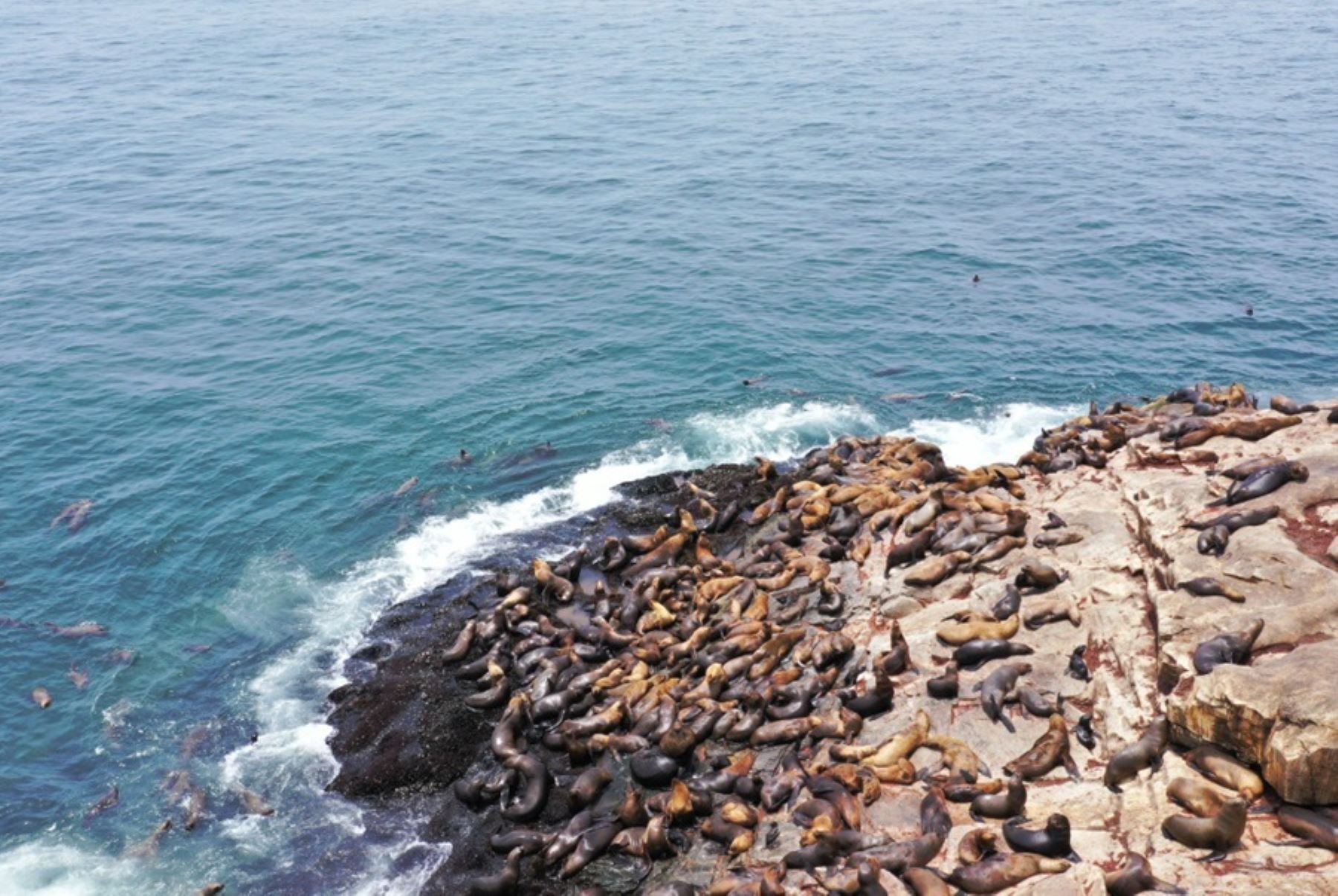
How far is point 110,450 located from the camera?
3938cm

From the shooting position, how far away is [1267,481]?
872 inches

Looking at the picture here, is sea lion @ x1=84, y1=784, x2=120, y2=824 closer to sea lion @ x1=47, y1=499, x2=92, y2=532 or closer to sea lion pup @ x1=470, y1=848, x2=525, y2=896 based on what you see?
sea lion pup @ x1=470, y1=848, x2=525, y2=896

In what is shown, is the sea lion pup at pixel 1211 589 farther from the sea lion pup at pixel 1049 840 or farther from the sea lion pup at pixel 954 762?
the sea lion pup at pixel 1049 840

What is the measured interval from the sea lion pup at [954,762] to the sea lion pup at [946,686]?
1134 millimetres

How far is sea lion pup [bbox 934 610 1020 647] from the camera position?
71.9 feet

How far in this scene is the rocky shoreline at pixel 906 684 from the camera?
1664 cm

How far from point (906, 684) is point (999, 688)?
217 cm

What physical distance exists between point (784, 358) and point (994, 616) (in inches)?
964

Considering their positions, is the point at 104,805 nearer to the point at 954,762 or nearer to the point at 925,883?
the point at 925,883

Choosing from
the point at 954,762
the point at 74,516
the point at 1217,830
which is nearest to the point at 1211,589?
the point at 1217,830

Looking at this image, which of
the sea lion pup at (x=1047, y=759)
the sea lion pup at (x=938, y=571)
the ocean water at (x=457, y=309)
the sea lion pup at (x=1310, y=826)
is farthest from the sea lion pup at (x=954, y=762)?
the ocean water at (x=457, y=309)

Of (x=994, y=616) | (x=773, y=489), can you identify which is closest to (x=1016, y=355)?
(x=773, y=489)

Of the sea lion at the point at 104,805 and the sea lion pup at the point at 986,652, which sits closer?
the sea lion pup at the point at 986,652

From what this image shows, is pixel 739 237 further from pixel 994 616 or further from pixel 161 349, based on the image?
pixel 994 616
